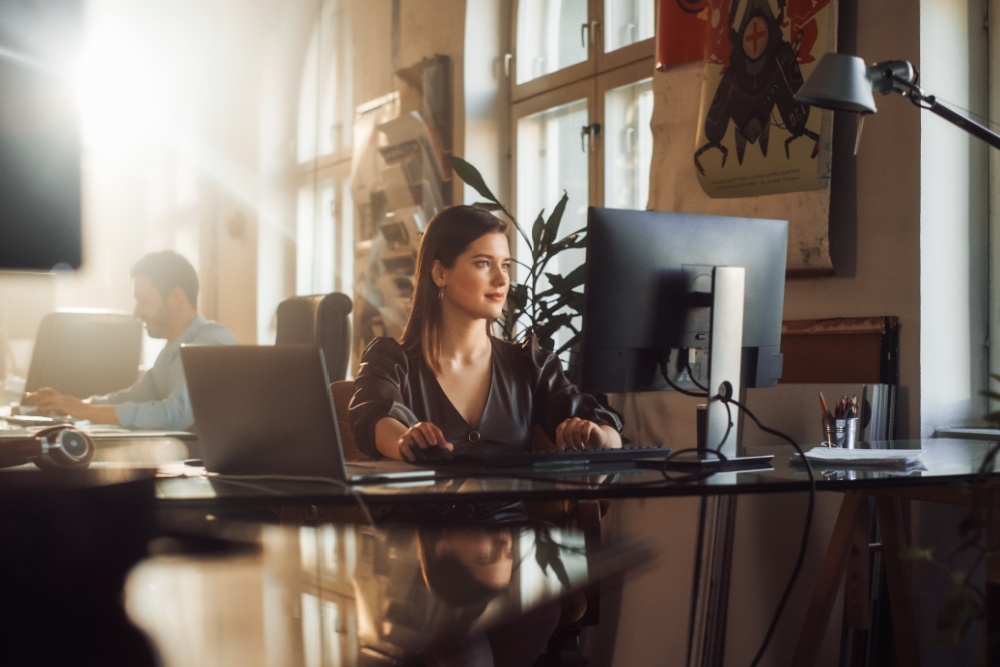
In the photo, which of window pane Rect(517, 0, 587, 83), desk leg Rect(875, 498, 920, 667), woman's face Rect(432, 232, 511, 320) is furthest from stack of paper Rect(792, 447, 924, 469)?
window pane Rect(517, 0, 587, 83)

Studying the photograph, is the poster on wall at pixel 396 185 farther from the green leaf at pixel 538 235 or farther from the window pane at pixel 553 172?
the green leaf at pixel 538 235

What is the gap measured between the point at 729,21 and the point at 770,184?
500mm

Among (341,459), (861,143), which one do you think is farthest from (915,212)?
(341,459)

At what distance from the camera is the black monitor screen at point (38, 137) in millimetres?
955

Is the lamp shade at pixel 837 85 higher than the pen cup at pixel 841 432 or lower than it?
higher

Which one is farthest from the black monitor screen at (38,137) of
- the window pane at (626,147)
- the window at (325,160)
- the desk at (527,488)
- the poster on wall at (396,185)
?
the window at (325,160)

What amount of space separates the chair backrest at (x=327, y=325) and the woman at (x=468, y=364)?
1.31 m

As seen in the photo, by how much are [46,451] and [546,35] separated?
11.2 feet

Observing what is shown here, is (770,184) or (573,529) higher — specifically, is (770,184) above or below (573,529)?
above

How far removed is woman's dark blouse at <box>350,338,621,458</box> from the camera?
2.22 m

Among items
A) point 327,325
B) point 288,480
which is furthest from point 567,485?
point 327,325

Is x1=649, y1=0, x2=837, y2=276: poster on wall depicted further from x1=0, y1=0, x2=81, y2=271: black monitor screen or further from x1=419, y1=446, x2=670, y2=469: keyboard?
x1=0, y1=0, x2=81, y2=271: black monitor screen

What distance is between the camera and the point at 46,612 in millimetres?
1274

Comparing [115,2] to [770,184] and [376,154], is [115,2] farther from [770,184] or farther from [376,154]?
[770,184]
